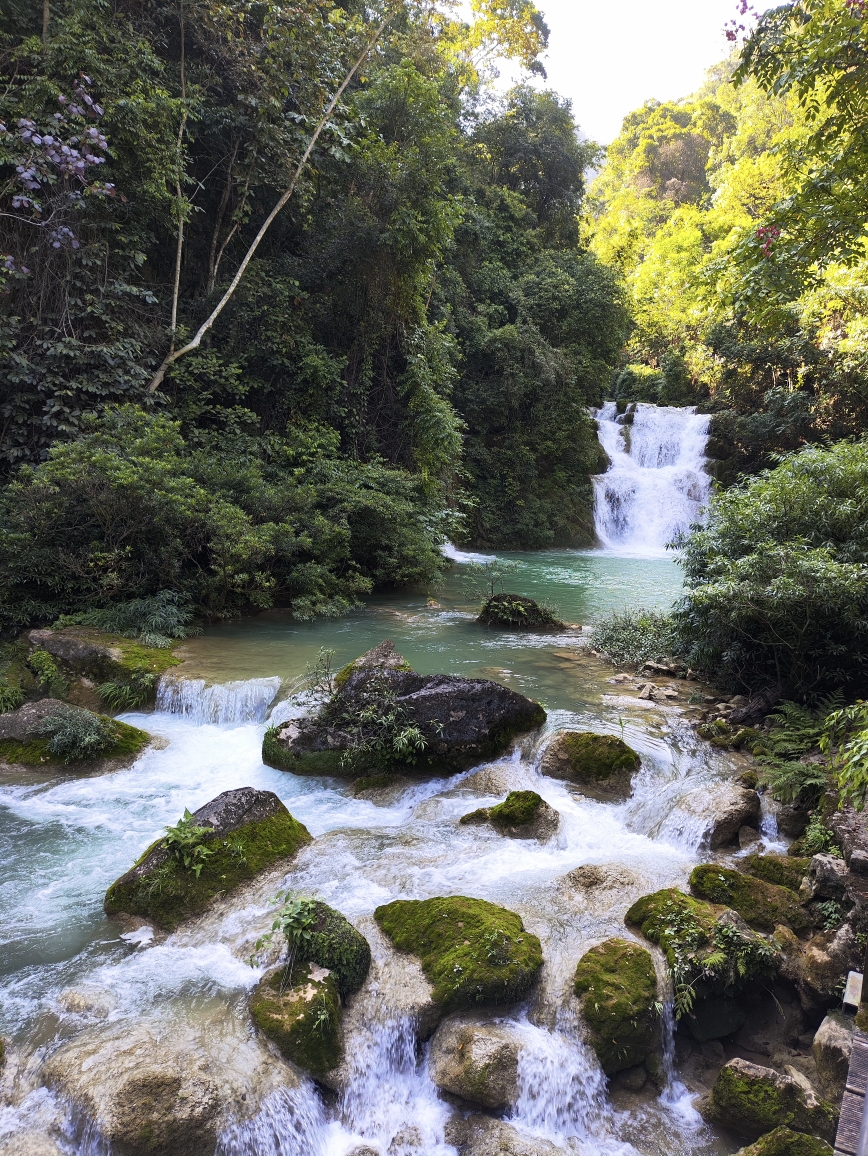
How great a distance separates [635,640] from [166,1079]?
26.0 feet

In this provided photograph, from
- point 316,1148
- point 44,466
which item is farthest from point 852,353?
point 316,1148

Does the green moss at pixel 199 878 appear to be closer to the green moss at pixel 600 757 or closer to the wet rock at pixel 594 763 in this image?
the wet rock at pixel 594 763

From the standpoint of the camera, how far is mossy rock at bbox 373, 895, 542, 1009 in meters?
3.86

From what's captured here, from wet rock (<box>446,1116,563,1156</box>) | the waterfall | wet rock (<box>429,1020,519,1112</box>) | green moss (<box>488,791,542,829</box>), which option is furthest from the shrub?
wet rock (<box>446,1116,563,1156</box>)

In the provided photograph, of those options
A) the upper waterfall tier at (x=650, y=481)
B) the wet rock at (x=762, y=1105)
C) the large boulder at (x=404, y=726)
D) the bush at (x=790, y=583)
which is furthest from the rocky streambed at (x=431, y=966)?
the upper waterfall tier at (x=650, y=481)

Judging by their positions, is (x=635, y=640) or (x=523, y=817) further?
(x=635, y=640)

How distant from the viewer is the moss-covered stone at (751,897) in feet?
14.0

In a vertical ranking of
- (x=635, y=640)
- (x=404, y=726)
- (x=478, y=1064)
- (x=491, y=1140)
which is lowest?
(x=491, y=1140)

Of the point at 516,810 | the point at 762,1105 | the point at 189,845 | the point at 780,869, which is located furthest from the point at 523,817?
the point at 189,845

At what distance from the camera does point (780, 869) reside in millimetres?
4672

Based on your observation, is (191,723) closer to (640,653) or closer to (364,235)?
(640,653)

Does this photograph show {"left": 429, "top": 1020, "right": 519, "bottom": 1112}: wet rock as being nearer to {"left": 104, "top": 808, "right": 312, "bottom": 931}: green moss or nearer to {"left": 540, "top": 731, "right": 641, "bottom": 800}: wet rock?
{"left": 104, "top": 808, "right": 312, "bottom": 931}: green moss

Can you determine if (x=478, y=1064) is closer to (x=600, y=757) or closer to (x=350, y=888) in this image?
(x=350, y=888)

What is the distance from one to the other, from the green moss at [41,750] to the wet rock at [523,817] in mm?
3847
